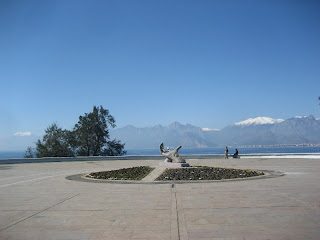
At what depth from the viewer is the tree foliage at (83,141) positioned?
164 ft

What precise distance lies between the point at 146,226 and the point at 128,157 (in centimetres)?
2944

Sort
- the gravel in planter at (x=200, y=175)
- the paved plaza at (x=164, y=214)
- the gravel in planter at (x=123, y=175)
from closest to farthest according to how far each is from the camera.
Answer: the paved plaza at (x=164, y=214)
the gravel in planter at (x=200, y=175)
the gravel in planter at (x=123, y=175)

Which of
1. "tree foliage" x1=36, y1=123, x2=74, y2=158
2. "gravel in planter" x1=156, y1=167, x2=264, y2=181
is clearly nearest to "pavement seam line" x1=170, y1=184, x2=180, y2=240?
"gravel in planter" x1=156, y1=167, x2=264, y2=181

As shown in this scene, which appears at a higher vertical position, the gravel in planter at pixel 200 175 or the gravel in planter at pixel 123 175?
the gravel in planter at pixel 123 175

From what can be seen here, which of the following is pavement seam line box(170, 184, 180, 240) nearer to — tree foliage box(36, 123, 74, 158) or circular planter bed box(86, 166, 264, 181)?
circular planter bed box(86, 166, 264, 181)

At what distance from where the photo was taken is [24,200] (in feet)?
34.4

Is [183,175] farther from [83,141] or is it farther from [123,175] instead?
[83,141]

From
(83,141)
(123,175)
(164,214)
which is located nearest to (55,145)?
(83,141)

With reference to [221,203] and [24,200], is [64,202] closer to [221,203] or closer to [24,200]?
[24,200]

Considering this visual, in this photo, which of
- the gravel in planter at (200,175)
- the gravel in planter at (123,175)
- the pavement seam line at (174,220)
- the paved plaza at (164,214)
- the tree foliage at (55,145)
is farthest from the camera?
the tree foliage at (55,145)

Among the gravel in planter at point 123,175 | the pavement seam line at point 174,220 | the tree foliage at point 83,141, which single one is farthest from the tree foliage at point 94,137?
the pavement seam line at point 174,220

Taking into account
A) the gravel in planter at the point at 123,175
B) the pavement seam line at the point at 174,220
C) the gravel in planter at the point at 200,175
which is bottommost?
the pavement seam line at the point at 174,220

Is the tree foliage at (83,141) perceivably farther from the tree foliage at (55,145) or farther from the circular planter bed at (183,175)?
the circular planter bed at (183,175)

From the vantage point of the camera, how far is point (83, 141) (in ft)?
168
